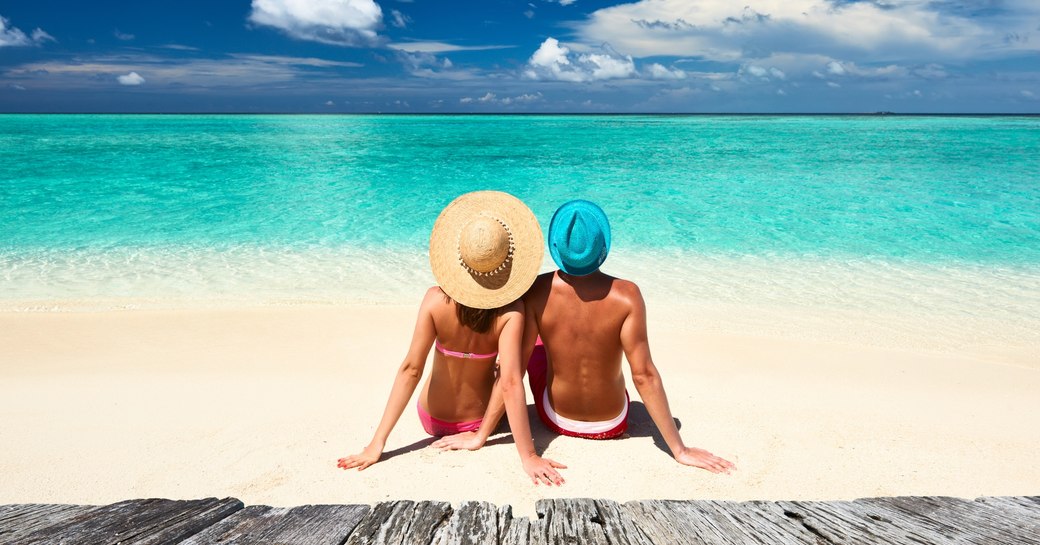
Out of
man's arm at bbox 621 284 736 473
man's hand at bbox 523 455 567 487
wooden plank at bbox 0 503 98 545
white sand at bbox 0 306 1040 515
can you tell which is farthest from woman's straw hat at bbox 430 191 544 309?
wooden plank at bbox 0 503 98 545

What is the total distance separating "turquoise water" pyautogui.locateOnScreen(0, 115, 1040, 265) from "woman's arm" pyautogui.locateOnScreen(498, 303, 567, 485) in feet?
22.4

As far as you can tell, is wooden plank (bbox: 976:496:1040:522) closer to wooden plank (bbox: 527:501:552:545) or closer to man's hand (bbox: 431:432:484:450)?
wooden plank (bbox: 527:501:552:545)

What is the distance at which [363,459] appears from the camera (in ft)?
10.2

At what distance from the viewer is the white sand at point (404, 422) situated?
2967mm

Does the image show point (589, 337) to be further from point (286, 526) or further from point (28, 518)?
point (28, 518)

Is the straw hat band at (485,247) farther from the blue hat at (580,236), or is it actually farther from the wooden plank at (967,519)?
the wooden plank at (967,519)

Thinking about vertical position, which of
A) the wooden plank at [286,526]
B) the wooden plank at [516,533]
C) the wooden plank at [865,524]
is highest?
the wooden plank at [865,524]

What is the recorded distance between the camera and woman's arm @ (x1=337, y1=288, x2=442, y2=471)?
3018mm

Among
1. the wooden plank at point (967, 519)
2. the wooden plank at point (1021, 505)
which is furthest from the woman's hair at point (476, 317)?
the wooden plank at point (1021, 505)

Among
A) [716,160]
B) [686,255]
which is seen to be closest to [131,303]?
[686,255]

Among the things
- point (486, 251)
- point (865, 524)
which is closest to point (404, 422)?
point (486, 251)

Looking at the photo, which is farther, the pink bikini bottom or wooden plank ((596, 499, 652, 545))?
the pink bikini bottom

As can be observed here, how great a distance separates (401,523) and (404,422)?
1.65m

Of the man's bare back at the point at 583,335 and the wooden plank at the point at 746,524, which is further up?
the man's bare back at the point at 583,335
